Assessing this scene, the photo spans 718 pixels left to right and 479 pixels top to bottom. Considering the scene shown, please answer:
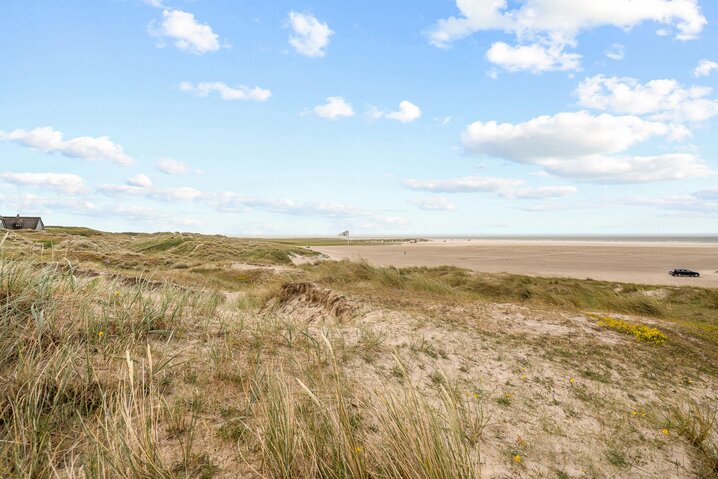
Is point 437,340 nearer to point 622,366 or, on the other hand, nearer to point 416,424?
point 622,366

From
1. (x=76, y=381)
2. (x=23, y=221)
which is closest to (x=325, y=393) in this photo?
(x=76, y=381)

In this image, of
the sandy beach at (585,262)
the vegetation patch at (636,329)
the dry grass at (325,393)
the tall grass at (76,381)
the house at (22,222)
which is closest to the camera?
the tall grass at (76,381)

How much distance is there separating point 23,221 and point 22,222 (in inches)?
17.7

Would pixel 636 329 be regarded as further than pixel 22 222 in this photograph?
No

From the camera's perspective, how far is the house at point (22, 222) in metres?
54.7

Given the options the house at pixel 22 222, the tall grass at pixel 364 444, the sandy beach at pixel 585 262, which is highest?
the house at pixel 22 222

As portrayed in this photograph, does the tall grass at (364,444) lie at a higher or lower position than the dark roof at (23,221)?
lower

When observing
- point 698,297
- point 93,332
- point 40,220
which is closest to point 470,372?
point 93,332

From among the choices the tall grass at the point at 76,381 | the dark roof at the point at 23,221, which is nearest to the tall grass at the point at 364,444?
the tall grass at the point at 76,381

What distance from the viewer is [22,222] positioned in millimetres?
57062

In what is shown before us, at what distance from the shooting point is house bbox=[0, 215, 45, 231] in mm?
54656

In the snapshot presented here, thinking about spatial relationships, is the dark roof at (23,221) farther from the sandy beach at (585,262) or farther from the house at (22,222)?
the sandy beach at (585,262)

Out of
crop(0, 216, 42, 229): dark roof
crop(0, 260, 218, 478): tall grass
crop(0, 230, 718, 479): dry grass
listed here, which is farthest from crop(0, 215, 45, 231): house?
crop(0, 230, 718, 479): dry grass

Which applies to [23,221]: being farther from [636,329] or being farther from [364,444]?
[636,329]
